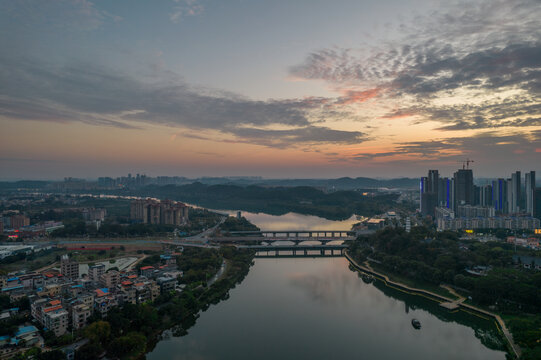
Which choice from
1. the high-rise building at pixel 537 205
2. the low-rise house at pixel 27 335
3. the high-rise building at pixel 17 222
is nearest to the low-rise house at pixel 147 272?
the low-rise house at pixel 27 335

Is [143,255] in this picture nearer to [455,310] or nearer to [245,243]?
[245,243]

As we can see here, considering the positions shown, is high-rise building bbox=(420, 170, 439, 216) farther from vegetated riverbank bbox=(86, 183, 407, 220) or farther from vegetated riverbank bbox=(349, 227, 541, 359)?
vegetated riverbank bbox=(349, 227, 541, 359)

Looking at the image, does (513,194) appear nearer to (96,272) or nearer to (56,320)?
(96,272)

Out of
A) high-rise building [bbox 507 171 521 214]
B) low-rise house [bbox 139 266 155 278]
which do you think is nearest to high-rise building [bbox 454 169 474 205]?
high-rise building [bbox 507 171 521 214]

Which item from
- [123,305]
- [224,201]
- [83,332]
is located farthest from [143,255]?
[224,201]

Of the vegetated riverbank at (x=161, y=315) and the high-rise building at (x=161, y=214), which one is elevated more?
the high-rise building at (x=161, y=214)

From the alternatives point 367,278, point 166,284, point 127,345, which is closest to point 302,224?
point 367,278

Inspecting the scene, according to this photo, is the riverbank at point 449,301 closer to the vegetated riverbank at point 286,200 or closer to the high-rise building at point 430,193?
the high-rise building at point 430,193
